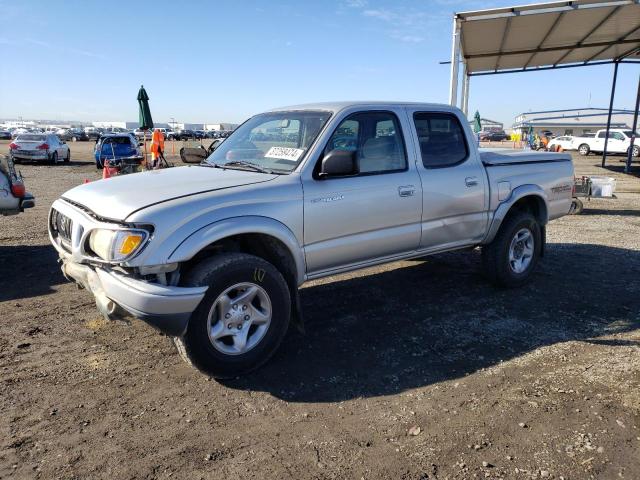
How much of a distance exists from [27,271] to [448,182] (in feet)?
16.6

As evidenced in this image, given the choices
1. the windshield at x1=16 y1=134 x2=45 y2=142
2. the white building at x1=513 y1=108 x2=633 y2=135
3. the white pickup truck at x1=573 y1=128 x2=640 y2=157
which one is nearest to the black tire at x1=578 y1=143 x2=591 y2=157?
the white pickup truck at x1=573 y1=128 x2=640 y2=157

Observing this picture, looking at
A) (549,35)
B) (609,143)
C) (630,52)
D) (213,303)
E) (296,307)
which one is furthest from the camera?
(609,143)

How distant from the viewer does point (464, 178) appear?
493cm

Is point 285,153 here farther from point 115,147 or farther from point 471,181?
point 115,147

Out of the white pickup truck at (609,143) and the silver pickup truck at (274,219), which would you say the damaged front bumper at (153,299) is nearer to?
the silver pickup truck at (274,219)

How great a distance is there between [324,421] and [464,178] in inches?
115

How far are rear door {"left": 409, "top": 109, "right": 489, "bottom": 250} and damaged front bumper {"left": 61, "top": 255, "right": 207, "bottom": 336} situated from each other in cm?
240

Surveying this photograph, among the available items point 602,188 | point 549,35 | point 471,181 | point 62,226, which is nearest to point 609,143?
point 549,35

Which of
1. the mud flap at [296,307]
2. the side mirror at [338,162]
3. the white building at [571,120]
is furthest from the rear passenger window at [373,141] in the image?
the white building at [571,120]

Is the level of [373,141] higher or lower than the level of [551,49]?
lower

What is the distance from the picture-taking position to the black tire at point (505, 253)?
5410mm

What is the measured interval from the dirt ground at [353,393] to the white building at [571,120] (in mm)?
75292

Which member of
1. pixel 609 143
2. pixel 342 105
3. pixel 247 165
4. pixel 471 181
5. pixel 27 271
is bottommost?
pixel 27 271

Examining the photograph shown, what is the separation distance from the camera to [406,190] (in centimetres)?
440
